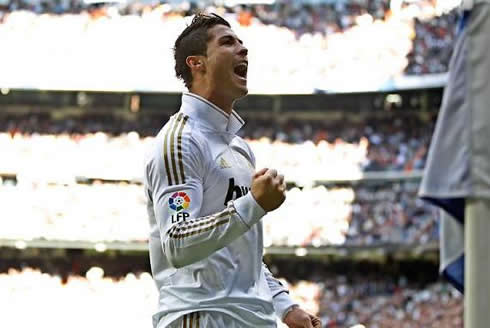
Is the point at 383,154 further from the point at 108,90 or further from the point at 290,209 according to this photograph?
the point at 108,90

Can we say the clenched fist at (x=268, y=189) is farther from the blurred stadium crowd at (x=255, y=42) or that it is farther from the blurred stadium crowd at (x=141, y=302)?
the blurred stadium crowd at (x=255, y=42)

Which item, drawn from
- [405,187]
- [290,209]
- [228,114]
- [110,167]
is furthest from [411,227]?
[228,114]

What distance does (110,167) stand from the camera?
101ft

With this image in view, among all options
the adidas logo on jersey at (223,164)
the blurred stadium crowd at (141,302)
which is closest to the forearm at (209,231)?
the adidas logo on jersey at (223,164)

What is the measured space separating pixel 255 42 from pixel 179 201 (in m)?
29.3

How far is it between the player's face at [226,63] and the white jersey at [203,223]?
0.09 metres

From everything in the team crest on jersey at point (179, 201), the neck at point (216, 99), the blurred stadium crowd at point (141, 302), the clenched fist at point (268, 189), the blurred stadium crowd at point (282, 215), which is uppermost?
the neck at point (216, 99)

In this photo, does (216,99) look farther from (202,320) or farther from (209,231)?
(202,320)

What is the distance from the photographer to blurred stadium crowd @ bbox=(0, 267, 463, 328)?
82.8ft

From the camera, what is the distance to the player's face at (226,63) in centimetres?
390

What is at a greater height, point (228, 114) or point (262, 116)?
point (228, 114)

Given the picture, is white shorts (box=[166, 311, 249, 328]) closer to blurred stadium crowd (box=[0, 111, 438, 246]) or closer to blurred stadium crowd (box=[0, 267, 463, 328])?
blurred stadium crowd (box=[0, 267, 463, 328])

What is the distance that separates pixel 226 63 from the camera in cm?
390

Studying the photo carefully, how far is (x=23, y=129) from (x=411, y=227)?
11776mm
